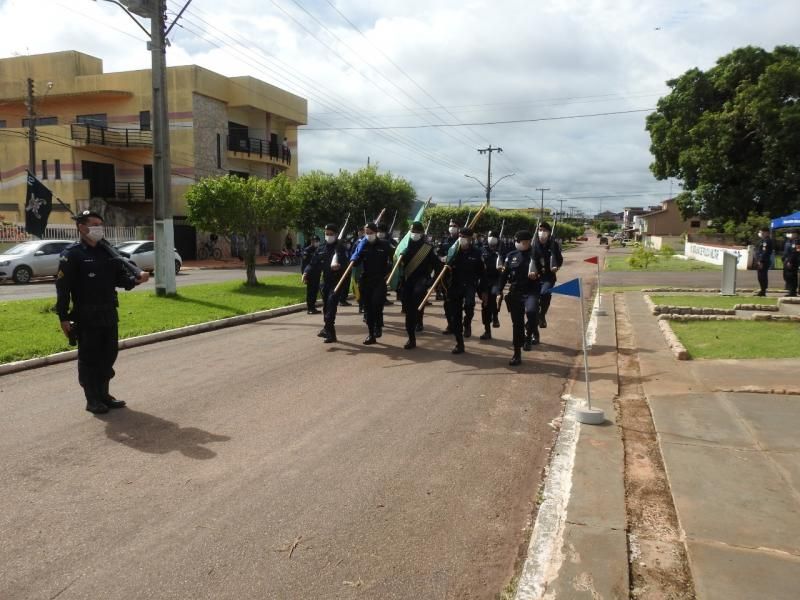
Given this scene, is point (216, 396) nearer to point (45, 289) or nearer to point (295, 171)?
point (45, 289)

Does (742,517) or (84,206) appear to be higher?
(84,206)

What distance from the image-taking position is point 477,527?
377cm

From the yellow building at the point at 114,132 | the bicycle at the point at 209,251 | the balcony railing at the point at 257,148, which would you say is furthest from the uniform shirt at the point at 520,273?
the balcony railing at the point at 257,148

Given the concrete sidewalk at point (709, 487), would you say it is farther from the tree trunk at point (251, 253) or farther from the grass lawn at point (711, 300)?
the tree trunk at point (251, 253)

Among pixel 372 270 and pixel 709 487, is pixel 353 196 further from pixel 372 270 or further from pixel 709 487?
pixel 709 487

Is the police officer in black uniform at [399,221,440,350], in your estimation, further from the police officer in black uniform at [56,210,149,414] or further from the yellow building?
the yellow building

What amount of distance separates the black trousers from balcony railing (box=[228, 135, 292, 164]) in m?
35.7

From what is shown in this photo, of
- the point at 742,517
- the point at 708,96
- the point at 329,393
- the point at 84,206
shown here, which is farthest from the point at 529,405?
the point at 708,96

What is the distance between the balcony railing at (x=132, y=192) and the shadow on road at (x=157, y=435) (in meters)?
35.3

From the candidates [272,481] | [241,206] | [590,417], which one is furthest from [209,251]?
[272,481]

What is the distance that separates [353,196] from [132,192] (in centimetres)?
1550

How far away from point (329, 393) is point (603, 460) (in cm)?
297

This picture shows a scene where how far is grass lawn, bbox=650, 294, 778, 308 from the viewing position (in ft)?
46.2

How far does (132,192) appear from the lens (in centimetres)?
3806
